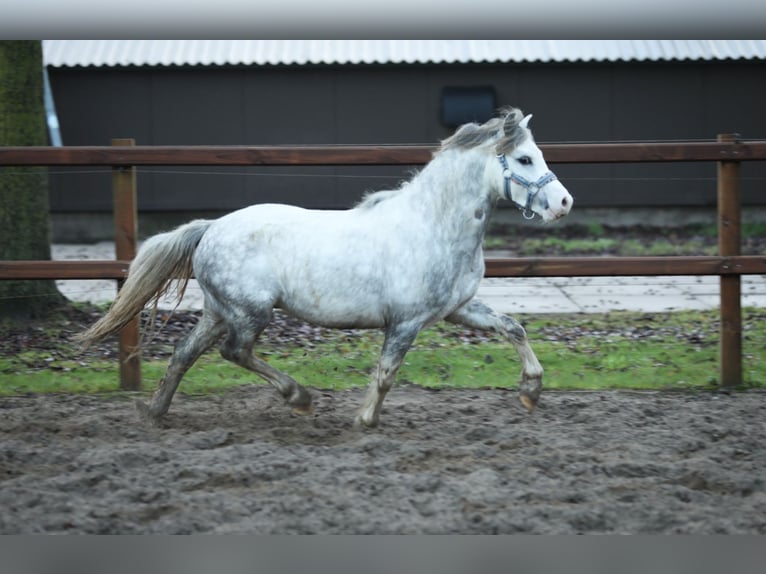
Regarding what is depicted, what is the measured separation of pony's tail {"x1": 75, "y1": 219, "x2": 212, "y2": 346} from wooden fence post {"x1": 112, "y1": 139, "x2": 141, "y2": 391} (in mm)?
805

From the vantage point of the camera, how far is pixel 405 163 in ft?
19.5

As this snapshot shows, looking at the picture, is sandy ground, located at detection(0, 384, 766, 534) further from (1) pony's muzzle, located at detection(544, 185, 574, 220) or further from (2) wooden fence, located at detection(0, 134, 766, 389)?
(1) pony's muzzle, located at detection(544, 185, 574, 220)

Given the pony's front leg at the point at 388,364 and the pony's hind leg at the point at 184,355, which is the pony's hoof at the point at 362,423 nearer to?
the pony's front leg at the point at 388,364

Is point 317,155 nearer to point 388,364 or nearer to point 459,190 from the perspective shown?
point 459,190

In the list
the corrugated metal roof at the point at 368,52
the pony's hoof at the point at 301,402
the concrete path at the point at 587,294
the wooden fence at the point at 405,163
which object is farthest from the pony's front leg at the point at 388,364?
the corrugated metal roof at the point at 368,52

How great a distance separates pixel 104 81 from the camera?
45.1 feet

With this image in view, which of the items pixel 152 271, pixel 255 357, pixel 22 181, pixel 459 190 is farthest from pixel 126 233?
pixel 459 190

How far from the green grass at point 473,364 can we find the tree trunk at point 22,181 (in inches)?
33.4

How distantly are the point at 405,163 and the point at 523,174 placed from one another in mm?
1233

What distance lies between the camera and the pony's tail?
5.16 metres

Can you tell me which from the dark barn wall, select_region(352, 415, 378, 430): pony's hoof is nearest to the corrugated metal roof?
the dark barn wall

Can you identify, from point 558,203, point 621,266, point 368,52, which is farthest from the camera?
point 368,52

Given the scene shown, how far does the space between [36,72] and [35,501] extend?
4.60 meters
